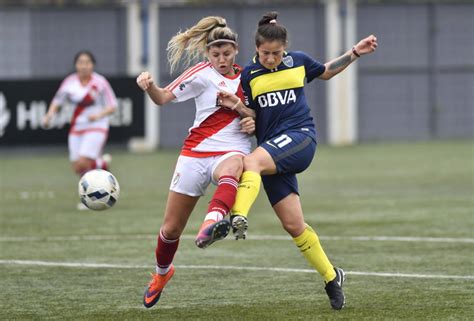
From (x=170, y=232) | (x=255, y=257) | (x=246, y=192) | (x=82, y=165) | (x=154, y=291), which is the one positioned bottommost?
(x=255, y=257)

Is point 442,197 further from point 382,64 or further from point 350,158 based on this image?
point 382,64

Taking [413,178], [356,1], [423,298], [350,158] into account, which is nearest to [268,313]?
[423,298]

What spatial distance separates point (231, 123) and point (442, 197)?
9095 millimetres

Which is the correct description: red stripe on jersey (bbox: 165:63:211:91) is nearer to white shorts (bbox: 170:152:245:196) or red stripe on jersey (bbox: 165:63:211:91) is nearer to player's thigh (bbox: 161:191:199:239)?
white shorts (bbox: 170:152:245:196)

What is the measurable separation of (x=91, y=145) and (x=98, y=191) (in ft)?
26.3

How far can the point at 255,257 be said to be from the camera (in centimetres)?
1117

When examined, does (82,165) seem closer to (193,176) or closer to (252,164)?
(193,176)

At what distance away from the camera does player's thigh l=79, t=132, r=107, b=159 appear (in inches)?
684

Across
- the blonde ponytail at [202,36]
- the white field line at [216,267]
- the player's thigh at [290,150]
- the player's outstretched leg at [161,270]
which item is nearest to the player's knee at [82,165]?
the white field line at [216,267]

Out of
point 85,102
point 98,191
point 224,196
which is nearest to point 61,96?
point 85,102

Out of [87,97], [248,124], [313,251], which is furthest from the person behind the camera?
[87,97]

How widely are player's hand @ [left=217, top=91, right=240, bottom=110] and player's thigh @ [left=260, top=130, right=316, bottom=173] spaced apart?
35 cm

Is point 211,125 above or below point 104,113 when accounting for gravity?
above

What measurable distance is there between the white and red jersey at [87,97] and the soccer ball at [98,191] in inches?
310
